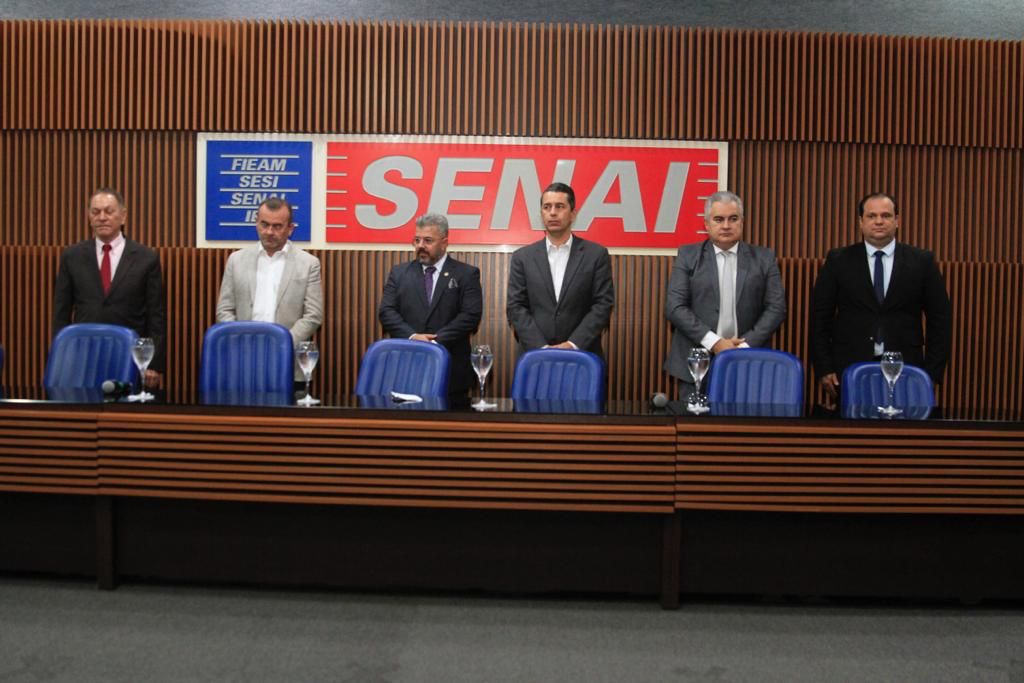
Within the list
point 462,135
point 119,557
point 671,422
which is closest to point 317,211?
point 462,135

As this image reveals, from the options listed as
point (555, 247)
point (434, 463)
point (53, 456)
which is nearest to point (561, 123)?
point (555, 247)

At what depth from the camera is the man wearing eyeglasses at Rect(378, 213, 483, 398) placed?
493 cm

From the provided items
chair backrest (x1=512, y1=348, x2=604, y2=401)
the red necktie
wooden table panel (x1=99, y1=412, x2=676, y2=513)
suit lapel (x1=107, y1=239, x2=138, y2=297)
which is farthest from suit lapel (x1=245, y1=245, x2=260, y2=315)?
wooden table panel (x1=99, y1=412, x2=676, y2=513)

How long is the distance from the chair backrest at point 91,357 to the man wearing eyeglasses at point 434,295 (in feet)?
4.34

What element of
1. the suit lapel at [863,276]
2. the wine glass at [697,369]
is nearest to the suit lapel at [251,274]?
the wine glass at [697,369]

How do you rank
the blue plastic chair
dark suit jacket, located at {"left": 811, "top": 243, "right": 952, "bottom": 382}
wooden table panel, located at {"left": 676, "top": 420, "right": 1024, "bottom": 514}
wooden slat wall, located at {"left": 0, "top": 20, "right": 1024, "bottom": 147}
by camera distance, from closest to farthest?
wooden table panel, located at {"left": 676, "top": 420, "right": 1024, "bottom": 514}
the blue plastic chair
dark suit jacket, located at {"left": 811, "top": 243, "right": 952, "bottom": 382}
wooden slat wall, located at {"left": 0, "top": 20, "right": 1024, "bottom": 147}

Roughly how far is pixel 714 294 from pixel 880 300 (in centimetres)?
82

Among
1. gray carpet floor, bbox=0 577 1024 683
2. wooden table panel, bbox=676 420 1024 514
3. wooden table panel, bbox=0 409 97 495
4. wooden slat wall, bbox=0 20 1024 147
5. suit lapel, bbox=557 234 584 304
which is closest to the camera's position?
gray carpet floor, bbox=0 577 1024 683

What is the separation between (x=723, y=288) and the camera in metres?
4.71

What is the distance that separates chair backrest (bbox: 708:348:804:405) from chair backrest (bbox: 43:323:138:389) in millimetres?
2554

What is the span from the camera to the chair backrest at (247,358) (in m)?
4.08

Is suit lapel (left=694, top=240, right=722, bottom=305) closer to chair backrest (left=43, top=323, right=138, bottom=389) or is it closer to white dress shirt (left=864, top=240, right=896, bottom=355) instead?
white dress shirt (left=864, top=240, right=896, bottom=355)

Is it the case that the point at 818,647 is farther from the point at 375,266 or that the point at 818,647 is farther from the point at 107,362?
the point at 375,266

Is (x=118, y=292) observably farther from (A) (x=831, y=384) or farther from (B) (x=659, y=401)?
(A) (x=831, y=384)
